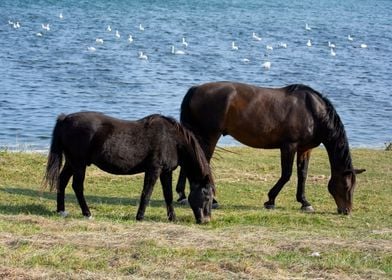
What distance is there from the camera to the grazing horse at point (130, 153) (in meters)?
10.8

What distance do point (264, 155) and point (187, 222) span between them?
8048 mm

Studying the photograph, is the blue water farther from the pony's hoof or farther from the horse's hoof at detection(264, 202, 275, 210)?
the pony's hoof

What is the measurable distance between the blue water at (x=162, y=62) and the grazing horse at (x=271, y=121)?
7.98m

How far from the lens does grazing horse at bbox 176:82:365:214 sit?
1338 centimetres

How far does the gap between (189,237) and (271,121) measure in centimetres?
465

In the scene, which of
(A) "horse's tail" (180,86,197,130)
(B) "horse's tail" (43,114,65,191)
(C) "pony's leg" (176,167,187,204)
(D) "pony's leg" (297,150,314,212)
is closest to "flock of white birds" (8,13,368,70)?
(D) "pony's leg" (297,150,314,212)

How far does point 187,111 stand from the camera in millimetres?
13461

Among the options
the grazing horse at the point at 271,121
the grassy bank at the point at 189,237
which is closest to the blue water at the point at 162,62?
the grassy bank at the point at 189,237

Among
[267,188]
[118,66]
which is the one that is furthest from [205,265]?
[118,66]

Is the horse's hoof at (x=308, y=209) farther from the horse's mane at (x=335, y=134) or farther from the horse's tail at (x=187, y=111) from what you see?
→ the horse's tail at (x=187, y=111)

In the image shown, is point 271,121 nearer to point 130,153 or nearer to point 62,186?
point 130,153

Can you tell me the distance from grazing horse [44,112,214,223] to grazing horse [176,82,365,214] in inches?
79.6

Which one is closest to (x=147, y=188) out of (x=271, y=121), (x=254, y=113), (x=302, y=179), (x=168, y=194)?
(x=168, y=194)

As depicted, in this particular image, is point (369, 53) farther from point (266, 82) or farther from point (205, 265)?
point (205, 265)
